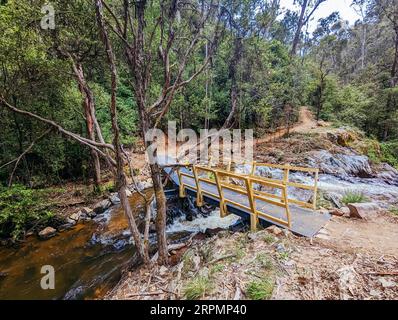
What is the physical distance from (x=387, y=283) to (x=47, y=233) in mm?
7917

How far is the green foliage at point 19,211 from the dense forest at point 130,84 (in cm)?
11

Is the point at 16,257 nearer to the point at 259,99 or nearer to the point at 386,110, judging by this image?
the point at 259,99

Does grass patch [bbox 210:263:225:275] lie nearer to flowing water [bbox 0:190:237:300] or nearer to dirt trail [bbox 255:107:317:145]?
flowing water [bbox 0:190:237:300]

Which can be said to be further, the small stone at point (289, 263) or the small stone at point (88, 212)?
the small stone at point (88, 212)

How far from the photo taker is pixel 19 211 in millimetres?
5824

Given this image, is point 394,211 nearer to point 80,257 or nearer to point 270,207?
point 270,207

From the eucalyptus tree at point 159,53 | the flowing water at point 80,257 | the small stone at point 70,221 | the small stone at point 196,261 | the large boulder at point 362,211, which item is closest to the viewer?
the eucalyptus tree at point 159,53

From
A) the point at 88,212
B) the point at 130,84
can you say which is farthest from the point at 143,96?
the point at 88,212

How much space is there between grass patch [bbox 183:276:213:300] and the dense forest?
1288mm

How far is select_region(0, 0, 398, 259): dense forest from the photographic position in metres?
3.90

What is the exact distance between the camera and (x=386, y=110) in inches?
598

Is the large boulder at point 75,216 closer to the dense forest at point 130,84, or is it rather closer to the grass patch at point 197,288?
the dense forest at point 130,84

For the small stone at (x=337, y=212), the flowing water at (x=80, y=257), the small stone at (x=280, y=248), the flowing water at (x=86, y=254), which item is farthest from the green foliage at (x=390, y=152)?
the small stone at (x=280, y=248)

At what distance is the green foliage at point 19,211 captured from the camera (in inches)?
222
